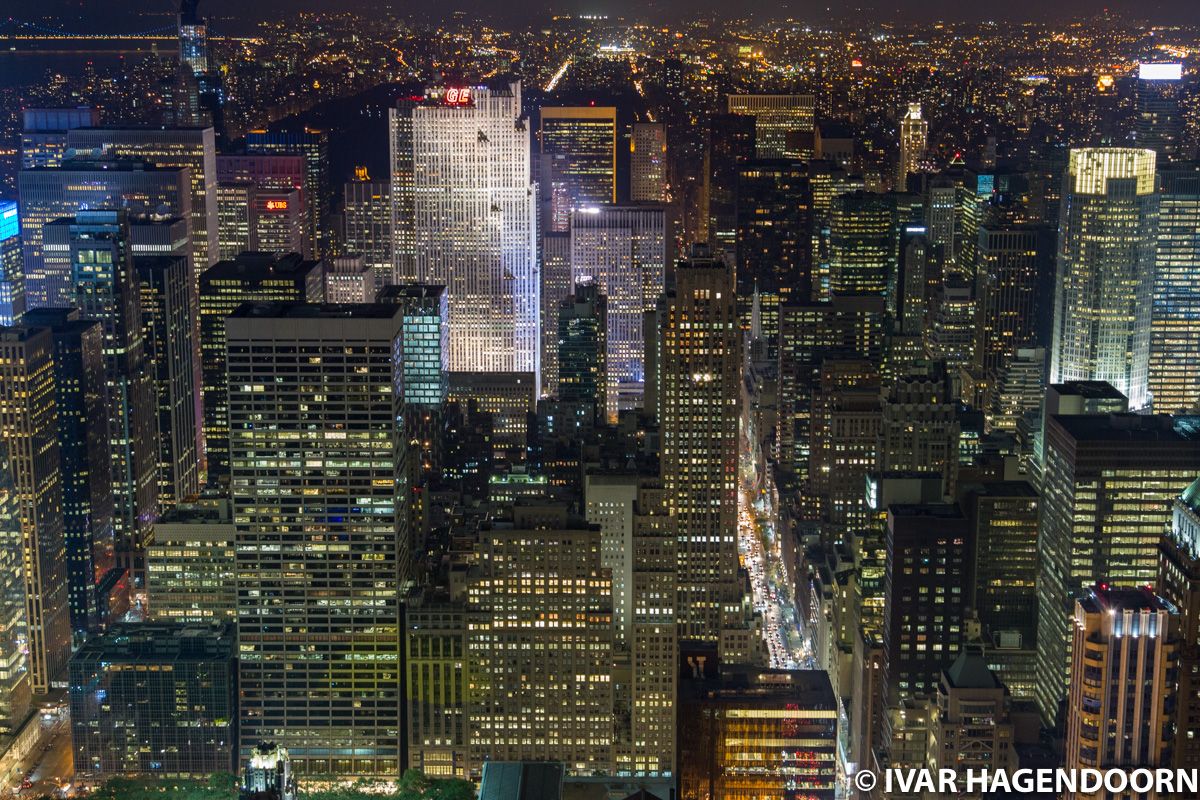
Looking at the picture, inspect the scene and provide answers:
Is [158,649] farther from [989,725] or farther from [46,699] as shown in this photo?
[989,725]

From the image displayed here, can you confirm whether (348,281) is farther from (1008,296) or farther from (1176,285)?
(1176,285)

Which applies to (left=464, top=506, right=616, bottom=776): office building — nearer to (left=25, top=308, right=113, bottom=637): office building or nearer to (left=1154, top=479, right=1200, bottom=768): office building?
(left=25, top=308, right=113, bottom=637): office building

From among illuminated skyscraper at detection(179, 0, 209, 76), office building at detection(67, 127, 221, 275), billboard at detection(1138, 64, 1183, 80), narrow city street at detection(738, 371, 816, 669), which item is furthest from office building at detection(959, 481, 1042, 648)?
office building at detection(67, 127, 221, 275)

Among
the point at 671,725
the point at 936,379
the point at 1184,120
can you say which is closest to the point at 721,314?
the point at 936,379

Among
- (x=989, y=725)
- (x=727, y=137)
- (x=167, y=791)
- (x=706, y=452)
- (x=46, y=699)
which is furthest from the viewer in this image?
(x=727, y=137)

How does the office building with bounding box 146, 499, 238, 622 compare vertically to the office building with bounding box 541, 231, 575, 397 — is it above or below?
below

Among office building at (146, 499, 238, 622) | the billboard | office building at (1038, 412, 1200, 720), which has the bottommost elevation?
office building at (146, 499, 238, 622)
